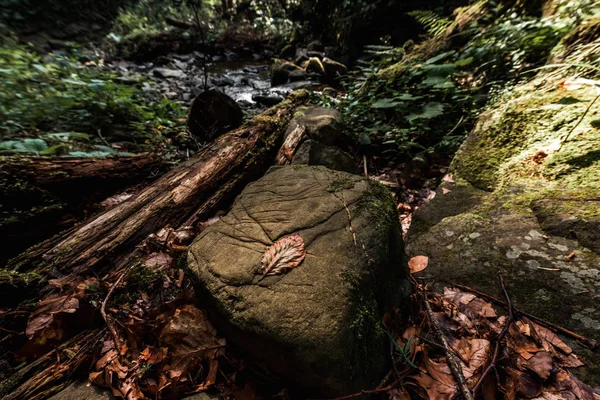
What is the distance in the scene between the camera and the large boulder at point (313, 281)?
115cm

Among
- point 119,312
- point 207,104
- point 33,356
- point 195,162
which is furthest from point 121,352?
point 207,104

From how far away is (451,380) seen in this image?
1346 millimetres

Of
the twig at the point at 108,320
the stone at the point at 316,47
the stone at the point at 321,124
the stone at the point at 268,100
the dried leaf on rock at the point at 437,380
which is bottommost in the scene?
the dried leaf on rock at the point at 437,380

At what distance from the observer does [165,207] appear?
7.75 ft

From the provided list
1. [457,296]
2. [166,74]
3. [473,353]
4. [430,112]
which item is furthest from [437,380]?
[166,74]

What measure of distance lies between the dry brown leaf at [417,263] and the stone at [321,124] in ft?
7.07

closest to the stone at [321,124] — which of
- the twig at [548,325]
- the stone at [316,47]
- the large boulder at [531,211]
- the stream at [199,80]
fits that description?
the large boulder at [531,211]

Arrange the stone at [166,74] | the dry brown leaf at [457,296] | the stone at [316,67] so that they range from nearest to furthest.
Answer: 1. the dry brown leaf at [457,296]
2. the stone at [166,74]
3. the stone at [316,67]

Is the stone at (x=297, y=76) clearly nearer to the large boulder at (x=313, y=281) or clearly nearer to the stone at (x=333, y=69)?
the stone at (x=333, y=69)

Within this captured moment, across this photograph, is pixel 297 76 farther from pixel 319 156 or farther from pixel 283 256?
pixel 283 256

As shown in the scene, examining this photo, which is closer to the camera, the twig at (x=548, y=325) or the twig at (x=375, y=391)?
the twig at (x=375, y=391)

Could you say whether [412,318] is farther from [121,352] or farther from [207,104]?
[207,104]

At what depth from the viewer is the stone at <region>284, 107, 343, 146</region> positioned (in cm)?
362

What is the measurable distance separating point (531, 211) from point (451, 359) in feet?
5.02
